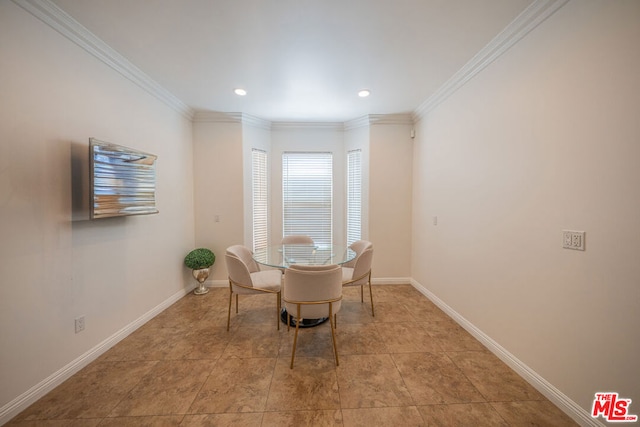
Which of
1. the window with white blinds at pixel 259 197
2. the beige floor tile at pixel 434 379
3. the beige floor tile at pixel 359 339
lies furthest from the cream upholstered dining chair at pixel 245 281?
the window with white blinds at pixel 259 197

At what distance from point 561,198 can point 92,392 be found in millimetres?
3608

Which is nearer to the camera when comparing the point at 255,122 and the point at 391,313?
the point at 391,313

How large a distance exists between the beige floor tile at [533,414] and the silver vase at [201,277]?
11.5 feet

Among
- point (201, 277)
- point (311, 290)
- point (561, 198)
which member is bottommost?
point (201, 277)

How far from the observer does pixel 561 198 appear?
1.62 metres

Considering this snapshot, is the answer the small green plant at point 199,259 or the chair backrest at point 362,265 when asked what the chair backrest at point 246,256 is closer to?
the small green plant at point 199,259

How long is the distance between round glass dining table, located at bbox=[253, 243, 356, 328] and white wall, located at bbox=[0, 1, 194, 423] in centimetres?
139

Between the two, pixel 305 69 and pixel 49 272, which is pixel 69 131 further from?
pixel 305 69

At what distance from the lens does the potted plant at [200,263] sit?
343 centimetres

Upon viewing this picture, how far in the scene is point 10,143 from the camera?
61.1 inches

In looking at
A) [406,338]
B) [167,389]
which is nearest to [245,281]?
[167,389]

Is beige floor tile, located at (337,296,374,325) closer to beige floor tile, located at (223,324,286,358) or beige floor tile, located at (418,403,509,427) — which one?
beige floor tile, located at (223,324,286,358)

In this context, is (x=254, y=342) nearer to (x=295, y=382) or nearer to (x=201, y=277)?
(x=295, y=382)

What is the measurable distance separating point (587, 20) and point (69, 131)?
3.70 m
